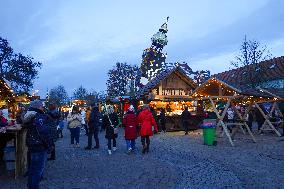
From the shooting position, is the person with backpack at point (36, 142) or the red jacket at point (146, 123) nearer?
the person with backpack at point (36, 142)

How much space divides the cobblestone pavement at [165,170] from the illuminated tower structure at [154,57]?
31188mm

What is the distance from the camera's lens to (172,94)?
3198 centimetres

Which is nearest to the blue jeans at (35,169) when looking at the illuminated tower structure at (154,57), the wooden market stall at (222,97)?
A: the wooden market stall at (222,97)

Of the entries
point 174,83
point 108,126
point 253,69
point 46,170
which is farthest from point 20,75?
point 46,170

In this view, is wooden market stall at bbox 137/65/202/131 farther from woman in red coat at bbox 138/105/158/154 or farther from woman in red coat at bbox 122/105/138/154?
woman in red coat at bbox 122/105/138/154

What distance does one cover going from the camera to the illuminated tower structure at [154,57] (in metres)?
45.8

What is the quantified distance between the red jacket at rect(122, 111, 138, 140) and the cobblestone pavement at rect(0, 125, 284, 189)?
74cm

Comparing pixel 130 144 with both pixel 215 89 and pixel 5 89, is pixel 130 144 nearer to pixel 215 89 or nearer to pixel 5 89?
pixel 5 89

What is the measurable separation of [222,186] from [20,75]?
49407mm

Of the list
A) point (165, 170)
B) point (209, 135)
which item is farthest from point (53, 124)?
point (209, 135)

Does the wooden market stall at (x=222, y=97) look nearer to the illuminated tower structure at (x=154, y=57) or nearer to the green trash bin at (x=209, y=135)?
the green trash bin at (x=209, y=135)

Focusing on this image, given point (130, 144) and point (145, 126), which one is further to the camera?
point (130, 144)

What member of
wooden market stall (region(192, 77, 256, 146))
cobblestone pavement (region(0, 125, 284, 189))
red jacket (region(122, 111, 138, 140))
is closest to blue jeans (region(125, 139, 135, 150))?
red jacket (region(122, 111, 138, 140))

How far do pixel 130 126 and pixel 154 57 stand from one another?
34.4 meters
